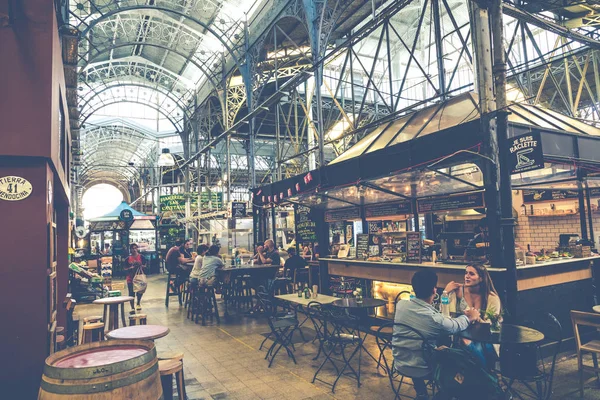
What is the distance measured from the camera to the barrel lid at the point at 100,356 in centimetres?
259

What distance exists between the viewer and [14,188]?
3.35 meters

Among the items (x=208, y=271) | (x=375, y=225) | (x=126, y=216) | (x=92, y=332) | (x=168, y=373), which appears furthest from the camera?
(x=126, y=216)

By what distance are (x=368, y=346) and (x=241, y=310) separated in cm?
408

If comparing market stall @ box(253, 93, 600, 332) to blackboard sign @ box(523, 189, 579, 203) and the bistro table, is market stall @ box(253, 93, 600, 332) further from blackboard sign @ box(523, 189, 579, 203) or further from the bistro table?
the bistro table

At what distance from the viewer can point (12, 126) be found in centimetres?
334

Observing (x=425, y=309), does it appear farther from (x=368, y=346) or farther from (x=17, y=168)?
(x=17, y=168)

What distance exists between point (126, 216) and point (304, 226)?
32.5 feet

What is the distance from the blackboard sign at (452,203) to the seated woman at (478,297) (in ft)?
11.6

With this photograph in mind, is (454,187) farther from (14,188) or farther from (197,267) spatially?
(14,188)

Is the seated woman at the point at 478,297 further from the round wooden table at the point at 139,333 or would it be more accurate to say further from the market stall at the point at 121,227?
the market stall at the point at 121,227

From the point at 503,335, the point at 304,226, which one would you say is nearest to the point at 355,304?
the point at 503,335

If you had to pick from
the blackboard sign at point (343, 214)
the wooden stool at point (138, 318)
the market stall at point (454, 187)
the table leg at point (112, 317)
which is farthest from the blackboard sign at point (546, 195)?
the table leg at point (112, 317)

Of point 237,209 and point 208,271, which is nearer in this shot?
point 208,271

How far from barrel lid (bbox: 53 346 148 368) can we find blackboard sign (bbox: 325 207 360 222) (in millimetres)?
7353
